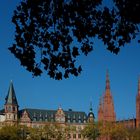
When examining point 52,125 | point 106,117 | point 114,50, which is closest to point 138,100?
point 106,117

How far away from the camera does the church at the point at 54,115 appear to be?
553 feet

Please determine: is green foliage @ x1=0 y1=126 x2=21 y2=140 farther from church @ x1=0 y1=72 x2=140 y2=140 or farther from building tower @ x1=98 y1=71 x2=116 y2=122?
building tower @ x1=98 y1=71 x2=116 y2=122

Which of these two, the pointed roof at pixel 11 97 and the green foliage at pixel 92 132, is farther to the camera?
the pointed roof at pixel 11 97

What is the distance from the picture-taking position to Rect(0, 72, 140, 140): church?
16850 centimetres

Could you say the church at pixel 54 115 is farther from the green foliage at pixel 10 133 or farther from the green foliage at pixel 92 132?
the green foliage at pixel 10 133

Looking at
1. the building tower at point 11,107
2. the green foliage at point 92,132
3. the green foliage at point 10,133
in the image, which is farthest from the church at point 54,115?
the green foliage at point 10,133

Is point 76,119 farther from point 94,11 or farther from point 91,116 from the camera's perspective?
point 94,11

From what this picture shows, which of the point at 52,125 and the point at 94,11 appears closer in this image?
the point at 94,11

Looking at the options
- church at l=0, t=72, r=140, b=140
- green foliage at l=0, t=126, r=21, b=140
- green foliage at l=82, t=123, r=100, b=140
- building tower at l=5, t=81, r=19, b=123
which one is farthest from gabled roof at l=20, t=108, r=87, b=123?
green foliage at l=0, t=126, r=21, b=140

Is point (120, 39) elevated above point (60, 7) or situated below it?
below

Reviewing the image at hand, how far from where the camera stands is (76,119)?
189750 mm

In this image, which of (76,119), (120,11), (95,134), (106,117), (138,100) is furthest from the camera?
(76,119)

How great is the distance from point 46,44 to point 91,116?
179m

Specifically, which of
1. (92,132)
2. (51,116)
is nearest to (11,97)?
(51,116)
